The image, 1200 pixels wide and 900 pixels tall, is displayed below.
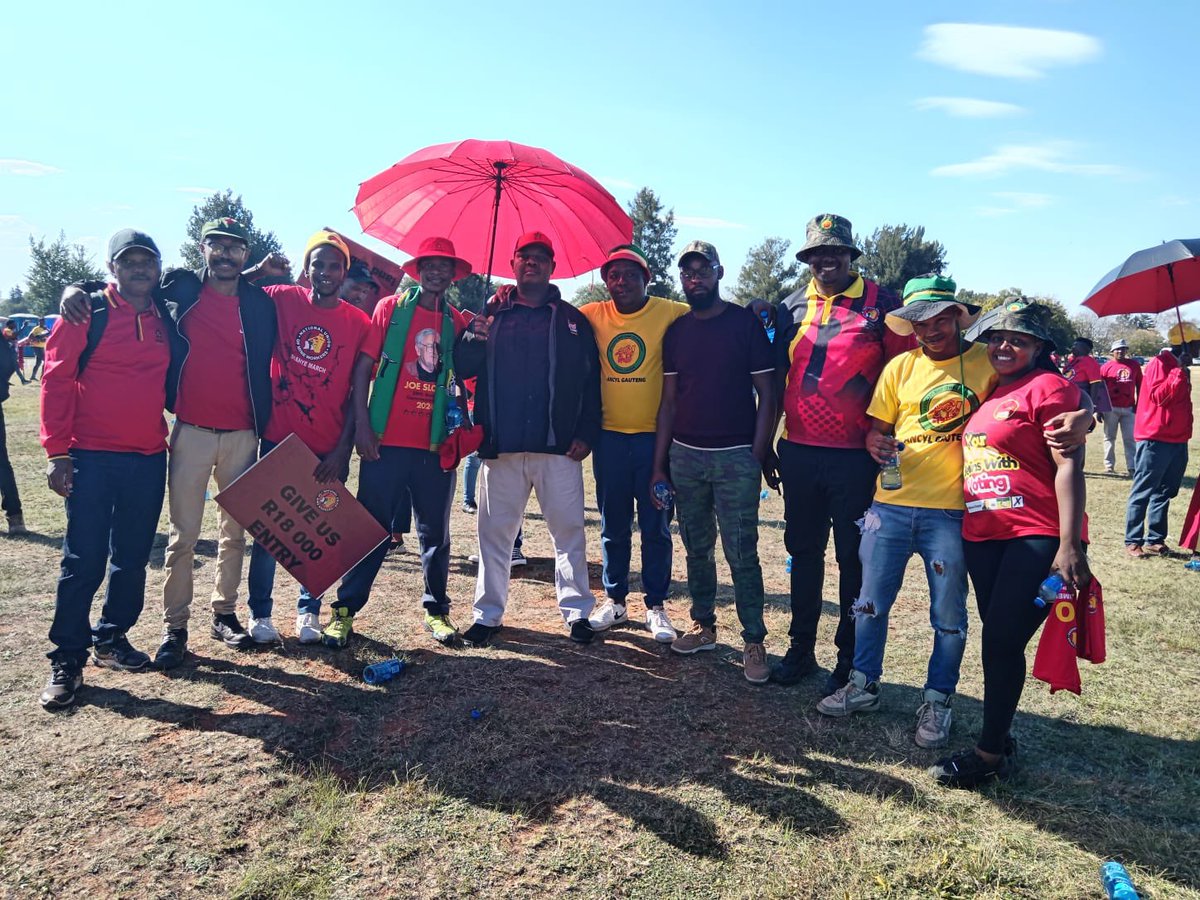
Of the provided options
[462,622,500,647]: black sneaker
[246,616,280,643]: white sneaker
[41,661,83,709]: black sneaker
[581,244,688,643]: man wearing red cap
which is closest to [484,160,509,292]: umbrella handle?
[581,244,688,643]: man wearing red cap

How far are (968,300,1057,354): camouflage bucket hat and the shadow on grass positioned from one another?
2.13m

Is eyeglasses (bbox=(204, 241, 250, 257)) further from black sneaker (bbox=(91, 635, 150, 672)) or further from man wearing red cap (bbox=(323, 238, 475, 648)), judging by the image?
black sneaker (bbox=(91, 635, 150, 672))

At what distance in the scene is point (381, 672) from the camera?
14.8 feet

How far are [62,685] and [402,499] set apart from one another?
215 centimetres

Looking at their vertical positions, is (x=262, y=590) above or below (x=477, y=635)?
above

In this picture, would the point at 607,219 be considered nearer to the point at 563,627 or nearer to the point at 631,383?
the point at 631,383

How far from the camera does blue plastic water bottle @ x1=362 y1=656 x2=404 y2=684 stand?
14.7 ft

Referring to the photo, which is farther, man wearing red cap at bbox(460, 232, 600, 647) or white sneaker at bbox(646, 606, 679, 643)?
white sneaker at bbox(646, 606, 679, 643)

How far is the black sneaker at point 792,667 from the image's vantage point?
4.63 metres

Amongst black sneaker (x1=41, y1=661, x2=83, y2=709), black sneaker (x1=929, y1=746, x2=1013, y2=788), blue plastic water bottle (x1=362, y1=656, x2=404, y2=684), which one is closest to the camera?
black sneaker (x1=929, y1=746, x2=1013, y2=788)

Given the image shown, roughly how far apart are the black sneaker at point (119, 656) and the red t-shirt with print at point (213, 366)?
1418 millimetres

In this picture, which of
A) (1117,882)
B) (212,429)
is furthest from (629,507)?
(1117,882)

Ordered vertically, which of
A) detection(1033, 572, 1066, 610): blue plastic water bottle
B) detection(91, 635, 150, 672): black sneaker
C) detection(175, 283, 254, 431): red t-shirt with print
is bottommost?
detection(91, 635, 150, 672): black sneaker

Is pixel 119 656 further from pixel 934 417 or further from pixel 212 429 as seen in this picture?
pixel 934 417
